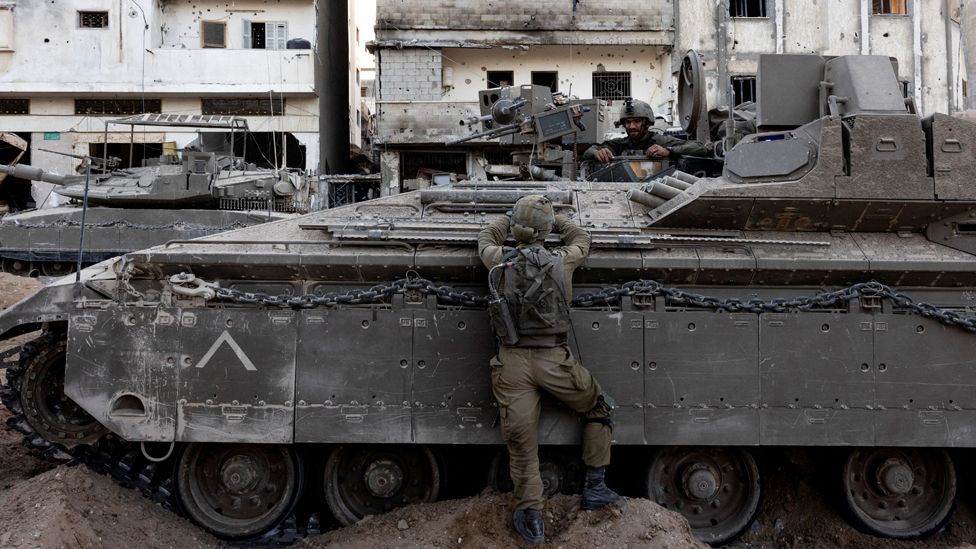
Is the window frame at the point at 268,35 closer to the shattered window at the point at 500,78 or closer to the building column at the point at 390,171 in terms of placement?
the building column at the point at 390,171

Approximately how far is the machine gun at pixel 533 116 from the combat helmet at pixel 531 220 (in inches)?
126

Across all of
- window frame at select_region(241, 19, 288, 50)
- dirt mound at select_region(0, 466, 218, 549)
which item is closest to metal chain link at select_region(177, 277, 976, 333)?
dirt mound at select_region(0, 466, 218, 549)

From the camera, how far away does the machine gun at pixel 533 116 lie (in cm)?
916

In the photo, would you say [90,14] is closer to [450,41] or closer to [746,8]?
[450,41]

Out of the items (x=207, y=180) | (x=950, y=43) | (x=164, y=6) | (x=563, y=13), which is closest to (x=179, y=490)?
(x=207, y=180)

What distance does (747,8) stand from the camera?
88.2 ft

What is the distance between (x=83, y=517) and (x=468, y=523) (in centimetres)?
286

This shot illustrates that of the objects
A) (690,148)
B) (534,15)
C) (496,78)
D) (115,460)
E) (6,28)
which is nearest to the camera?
(115,460)

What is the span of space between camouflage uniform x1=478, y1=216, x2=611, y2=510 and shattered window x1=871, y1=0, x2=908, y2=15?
84.7ft

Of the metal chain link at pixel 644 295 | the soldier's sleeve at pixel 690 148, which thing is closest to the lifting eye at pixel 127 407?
the metal chain link at pixel 644 295

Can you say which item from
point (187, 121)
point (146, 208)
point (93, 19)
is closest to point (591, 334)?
point (146, 208)

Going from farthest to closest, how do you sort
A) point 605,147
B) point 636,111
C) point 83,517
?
point 636,111 < point 605,147 < point 83,517

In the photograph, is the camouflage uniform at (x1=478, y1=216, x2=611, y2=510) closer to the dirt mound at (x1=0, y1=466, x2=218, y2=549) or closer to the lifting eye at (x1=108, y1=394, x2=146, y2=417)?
the dirt mound at (x1=0, y1=466, x2=218, y2=549)

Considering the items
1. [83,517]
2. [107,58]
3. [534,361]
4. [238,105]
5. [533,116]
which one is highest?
[107,58]
